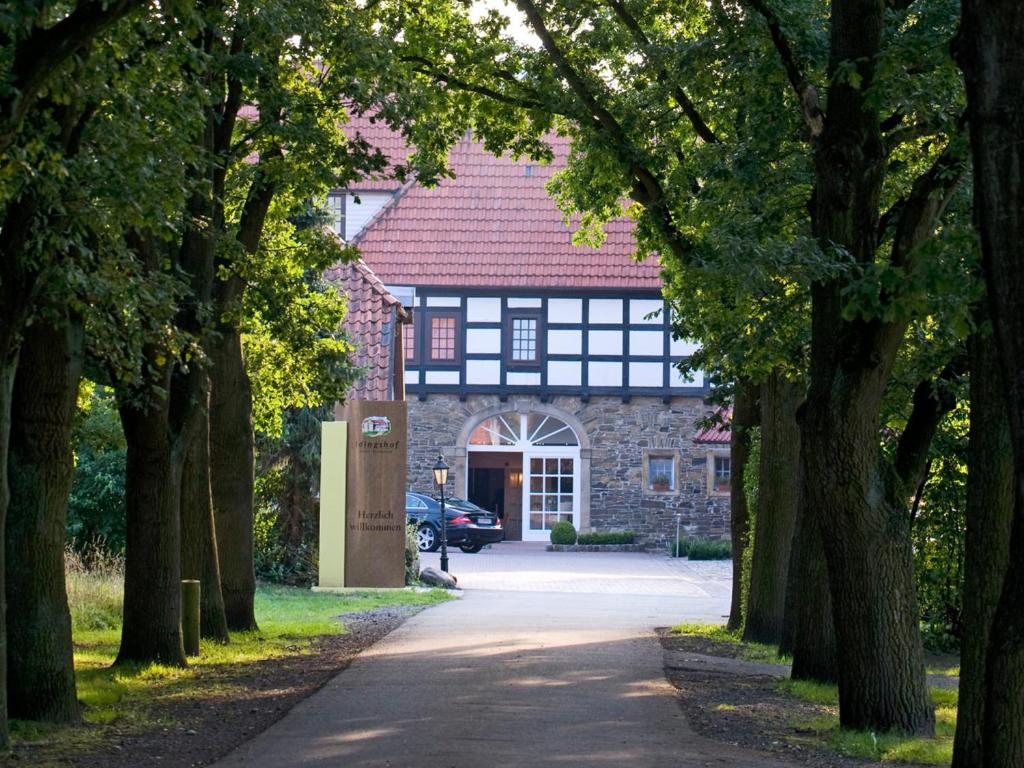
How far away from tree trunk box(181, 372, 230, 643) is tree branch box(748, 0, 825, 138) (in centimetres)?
738

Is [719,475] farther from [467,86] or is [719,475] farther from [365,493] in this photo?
[467,86]

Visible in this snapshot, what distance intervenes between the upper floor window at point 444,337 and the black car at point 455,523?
4207mm

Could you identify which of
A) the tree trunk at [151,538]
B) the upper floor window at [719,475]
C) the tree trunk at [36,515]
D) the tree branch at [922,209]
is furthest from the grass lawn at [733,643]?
the upper floor window at [719,475]

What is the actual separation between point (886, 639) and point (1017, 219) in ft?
19.2

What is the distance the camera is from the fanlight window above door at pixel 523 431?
47250 mm

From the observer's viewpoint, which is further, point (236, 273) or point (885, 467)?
point (236, 273)

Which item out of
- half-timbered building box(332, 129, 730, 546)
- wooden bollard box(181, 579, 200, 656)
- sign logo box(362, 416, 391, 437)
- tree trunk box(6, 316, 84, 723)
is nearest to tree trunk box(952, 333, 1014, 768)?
tree trunk box(6, 316, 84, 723)

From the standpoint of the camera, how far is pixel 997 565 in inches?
389

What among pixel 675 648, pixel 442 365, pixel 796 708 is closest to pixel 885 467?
pixel 796 708

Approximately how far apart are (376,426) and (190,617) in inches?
464

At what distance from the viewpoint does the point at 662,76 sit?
1791 centimetres

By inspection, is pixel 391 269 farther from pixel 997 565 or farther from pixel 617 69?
pixel 997 565

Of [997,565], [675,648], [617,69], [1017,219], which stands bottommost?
[675,648]

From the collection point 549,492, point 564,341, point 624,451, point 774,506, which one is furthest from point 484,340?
point 774,506
